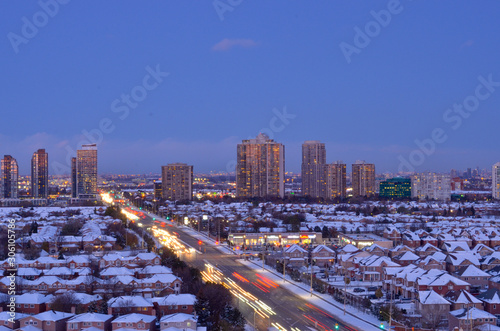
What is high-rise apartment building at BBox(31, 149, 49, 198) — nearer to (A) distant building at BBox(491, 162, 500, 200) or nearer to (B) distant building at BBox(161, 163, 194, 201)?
(B) distant building at BBox(161, 163, 194, 201)

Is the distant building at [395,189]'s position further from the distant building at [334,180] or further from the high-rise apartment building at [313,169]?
the high-rise apartment building at [313,169]

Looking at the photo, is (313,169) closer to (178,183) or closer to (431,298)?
(178,183)

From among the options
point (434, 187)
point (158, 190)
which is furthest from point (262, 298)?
point (158, 190)

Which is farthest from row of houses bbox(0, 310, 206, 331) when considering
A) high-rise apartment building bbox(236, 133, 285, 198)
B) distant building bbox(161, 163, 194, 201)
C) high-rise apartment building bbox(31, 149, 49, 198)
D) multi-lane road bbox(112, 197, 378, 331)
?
high-rise apartment building bbox(31, 149, 49, 198)

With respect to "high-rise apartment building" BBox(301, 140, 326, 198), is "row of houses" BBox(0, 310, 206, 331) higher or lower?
lower

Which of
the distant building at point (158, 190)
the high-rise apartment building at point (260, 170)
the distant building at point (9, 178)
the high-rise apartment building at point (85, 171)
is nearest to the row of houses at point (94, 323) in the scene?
the high-rise apartment building at point (260, 170)

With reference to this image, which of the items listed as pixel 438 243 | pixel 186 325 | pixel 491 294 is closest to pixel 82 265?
pixel 186 325

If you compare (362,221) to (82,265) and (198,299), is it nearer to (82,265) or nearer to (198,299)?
(82,265)
